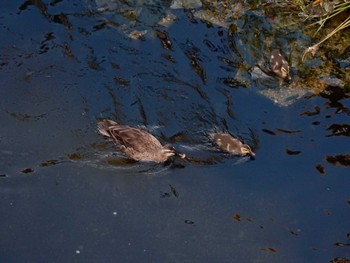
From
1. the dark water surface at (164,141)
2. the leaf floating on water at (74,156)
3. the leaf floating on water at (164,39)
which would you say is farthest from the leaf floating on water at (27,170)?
the leaf floating on water at (164,39)

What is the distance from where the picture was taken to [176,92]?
4.45m

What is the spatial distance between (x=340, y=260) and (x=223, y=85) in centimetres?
156

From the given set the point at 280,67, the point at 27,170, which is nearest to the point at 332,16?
the point at 280,67

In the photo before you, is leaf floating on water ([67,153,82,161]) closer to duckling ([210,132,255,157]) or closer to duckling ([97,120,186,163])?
duckling ([97,120,186,163])

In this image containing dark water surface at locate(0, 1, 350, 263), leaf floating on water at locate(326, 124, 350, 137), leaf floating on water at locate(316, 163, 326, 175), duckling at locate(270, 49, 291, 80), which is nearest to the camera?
dark water surface at locate(0, 1, 350, 263)

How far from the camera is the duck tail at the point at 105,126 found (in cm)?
410

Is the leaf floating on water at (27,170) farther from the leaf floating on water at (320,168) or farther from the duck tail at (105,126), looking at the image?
the leaf floating on water at (320,168)

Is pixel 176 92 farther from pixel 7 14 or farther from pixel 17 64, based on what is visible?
pixel 7 14

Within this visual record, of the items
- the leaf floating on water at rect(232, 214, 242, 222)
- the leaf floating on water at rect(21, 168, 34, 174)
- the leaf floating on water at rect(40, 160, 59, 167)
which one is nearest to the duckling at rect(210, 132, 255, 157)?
the leaf floating on water at rect(232, 214, 242, 222)

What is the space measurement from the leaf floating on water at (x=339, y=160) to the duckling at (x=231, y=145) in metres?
0.55

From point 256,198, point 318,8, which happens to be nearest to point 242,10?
point 318,8

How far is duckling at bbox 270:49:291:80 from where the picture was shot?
4520 millimetres

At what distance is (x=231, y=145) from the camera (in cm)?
403

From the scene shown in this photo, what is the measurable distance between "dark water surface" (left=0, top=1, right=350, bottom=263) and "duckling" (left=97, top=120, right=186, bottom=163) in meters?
0.09
